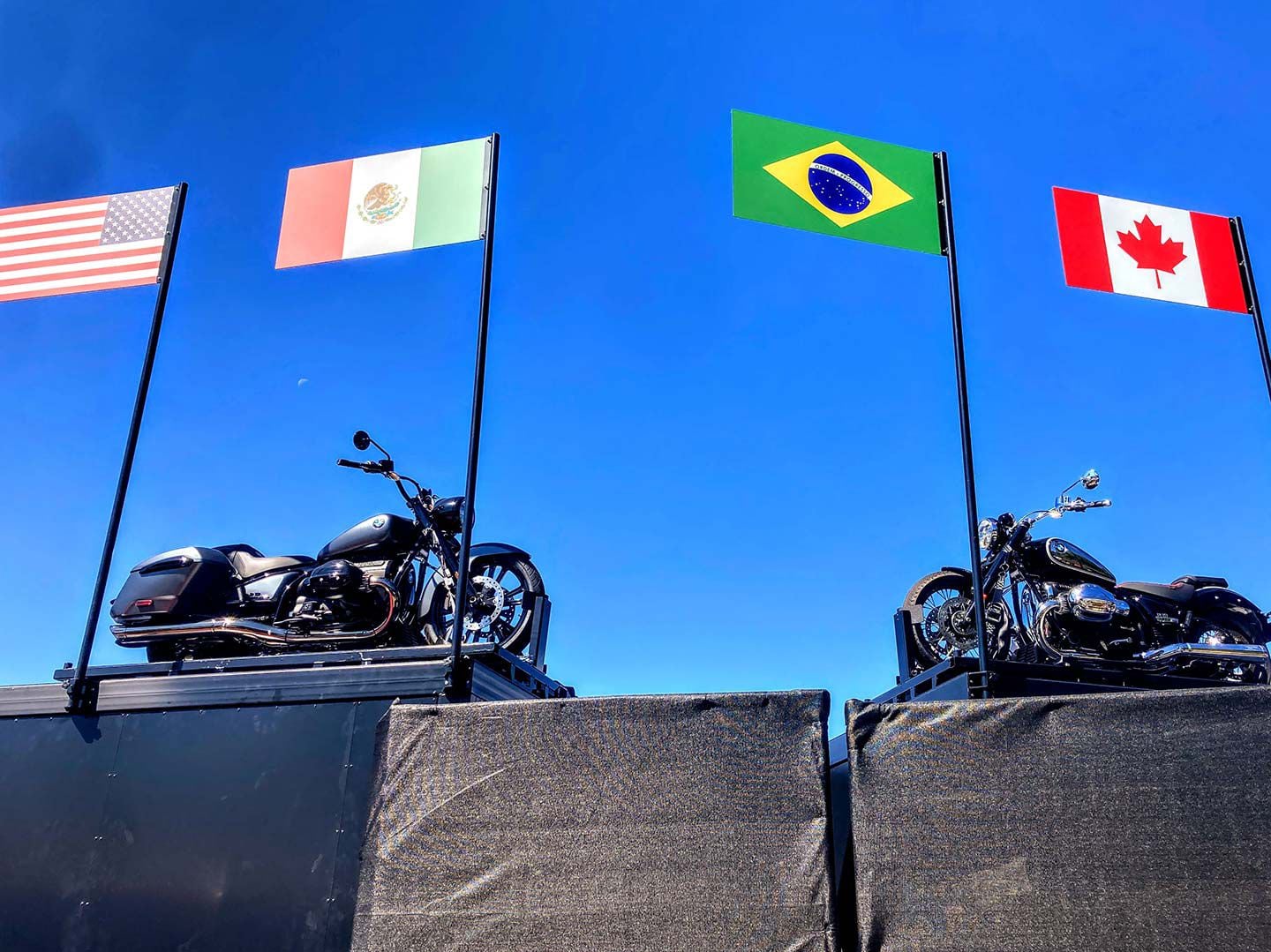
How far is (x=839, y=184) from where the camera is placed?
664 cm

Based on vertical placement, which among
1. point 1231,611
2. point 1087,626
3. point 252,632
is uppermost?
point 1231,611

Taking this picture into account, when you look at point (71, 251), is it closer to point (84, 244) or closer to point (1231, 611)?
point (84, 244)

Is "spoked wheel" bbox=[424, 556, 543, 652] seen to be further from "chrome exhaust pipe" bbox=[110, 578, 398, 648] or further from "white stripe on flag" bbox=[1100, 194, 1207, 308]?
"white stripe on flag" bbox=[1100, 194, 1207, 308]

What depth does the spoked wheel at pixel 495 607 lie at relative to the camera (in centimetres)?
782

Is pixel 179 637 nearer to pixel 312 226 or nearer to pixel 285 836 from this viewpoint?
pixel 312 226

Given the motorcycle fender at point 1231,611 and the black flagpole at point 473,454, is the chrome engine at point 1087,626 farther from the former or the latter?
the black flagpole at point 473,454

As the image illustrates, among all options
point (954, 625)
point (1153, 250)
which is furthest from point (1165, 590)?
point (1153, 250)

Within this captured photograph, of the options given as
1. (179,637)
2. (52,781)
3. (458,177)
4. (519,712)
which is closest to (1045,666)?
(519,712)

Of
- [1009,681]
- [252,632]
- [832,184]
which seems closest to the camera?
[1009,681]

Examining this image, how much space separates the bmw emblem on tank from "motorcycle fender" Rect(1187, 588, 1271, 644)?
4470 mm

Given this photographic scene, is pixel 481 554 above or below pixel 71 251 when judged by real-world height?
below

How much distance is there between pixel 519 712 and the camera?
13.5ft

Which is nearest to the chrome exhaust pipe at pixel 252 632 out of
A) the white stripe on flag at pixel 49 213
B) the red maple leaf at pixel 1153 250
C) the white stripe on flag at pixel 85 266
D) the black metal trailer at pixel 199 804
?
the black metal trailer at pixel 199 804

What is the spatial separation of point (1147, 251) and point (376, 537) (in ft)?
18.1
